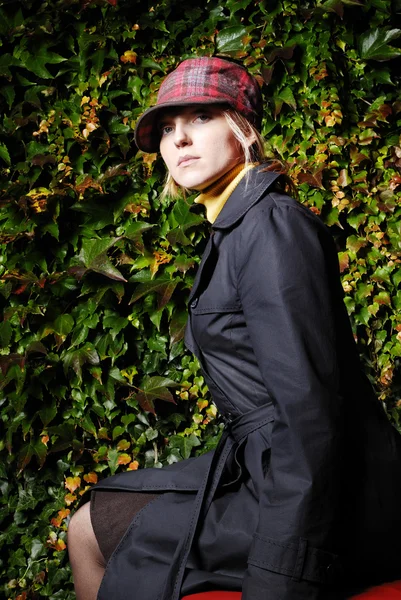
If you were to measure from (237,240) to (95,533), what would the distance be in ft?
2.74

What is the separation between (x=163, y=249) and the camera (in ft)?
9.31

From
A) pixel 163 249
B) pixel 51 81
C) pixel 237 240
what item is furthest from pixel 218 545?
pixel 51 81

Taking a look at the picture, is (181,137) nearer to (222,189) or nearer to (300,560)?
(222,189)

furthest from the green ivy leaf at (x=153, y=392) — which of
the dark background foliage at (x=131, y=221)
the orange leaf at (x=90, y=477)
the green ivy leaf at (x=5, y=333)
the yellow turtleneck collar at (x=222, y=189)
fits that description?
the yellow turtleneck collar at (x=222, y=189)

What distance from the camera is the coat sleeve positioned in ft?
4.04

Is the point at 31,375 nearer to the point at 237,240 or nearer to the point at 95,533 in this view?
the point at 95,533

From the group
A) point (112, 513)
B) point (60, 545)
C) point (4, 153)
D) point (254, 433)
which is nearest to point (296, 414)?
point (254, 433)

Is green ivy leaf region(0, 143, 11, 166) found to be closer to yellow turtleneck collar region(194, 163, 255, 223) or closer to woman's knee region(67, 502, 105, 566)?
yellow turtleneck collar region(194, 163, 255, 223)

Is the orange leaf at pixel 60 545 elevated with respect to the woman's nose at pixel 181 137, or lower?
lower

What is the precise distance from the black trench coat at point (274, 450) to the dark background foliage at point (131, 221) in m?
1.15

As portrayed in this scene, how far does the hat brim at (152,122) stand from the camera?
5.46 feet

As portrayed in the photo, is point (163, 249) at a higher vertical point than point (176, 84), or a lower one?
lower

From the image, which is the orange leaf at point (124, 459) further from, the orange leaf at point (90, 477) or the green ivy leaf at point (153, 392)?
the green ivy leaf at point (153, 392)

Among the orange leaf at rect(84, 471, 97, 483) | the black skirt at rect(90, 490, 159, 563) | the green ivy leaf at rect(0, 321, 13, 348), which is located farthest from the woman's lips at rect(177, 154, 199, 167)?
the orange leaf at rect(84, 471, 97, 483)
